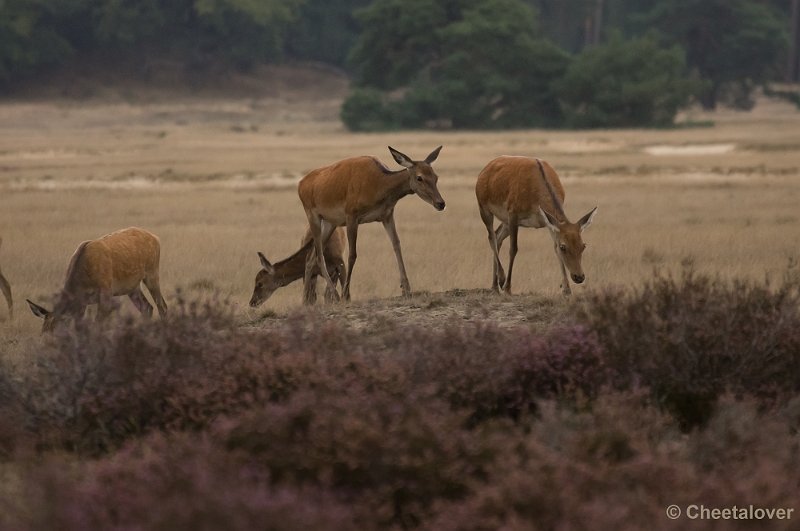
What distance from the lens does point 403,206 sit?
2672 centimetres

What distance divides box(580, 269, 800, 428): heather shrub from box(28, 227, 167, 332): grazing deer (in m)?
4.27

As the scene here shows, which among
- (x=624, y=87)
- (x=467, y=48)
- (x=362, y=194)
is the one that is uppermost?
(x=467, y=48)

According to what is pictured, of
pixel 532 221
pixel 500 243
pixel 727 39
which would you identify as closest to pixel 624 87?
pixel 727 39

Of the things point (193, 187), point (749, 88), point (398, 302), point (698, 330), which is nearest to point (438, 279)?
point (398, 302)

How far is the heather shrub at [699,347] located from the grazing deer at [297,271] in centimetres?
583

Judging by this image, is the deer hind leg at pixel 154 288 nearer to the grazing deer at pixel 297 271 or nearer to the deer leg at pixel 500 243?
the grazing deer at pixel 297 271

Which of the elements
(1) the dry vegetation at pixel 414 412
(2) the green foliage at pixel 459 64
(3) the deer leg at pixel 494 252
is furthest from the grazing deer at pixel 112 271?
(2) the green foliage at pixel 459 64

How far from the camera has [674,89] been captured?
59.1m

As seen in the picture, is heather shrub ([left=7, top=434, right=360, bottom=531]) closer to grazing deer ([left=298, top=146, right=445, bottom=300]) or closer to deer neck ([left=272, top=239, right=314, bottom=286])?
grazing deer ([left=298, top=146, right=445, bottom=300])

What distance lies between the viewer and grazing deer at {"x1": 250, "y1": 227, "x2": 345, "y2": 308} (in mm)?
14164

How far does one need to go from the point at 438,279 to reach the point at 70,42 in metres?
66.3

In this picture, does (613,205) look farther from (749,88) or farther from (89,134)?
(749,88)

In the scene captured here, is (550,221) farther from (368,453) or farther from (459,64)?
(459,64)

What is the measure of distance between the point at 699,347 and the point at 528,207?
5.04 meters
